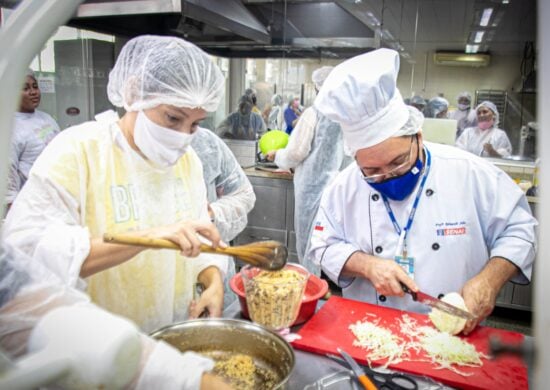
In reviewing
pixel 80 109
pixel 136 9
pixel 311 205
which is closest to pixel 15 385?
pixel 136 9

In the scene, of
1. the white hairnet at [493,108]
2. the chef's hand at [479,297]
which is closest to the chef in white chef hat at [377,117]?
the chef's hand at [479,297]

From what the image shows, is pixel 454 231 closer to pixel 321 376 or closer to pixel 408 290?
pixel 408 290

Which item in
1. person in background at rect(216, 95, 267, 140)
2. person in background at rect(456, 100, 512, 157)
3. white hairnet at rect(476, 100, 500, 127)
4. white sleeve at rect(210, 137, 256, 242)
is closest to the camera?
white sleeve at rect(210, 137, 256, 242)

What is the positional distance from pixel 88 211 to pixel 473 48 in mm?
5062

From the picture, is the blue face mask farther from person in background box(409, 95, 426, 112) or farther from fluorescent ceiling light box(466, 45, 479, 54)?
fluorescent ceiling light box(466, 45, 479, 54)

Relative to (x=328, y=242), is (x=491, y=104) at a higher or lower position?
higher

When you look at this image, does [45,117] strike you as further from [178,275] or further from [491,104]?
[491,104]

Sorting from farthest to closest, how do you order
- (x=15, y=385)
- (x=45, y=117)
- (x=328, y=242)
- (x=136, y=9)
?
(x=45, y=117) < (x=136, y=9) < (x=328, y=242) < (x=15, y=385)

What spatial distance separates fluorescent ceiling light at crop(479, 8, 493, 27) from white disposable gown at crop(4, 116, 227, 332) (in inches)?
183

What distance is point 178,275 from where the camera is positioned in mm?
1508

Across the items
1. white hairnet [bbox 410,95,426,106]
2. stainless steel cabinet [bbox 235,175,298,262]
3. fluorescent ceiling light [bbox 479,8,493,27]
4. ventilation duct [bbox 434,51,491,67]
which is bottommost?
stainless steel cabinet [bbox 235,175,298,262]

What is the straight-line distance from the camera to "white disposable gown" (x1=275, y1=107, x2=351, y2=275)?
336 centimetres

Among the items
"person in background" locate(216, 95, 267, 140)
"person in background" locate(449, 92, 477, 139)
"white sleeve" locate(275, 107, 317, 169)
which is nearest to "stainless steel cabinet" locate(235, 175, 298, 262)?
"white sleeve" locate(275, 107, 317, 169)

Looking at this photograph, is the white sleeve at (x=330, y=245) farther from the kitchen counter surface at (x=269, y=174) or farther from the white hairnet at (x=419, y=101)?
the white hairnet at (x=419, y=101)
